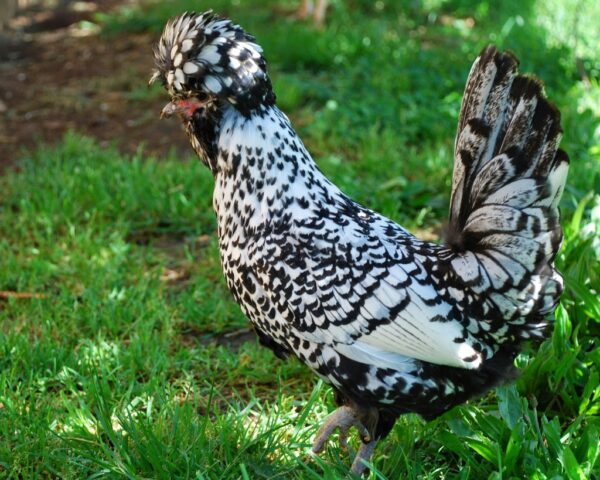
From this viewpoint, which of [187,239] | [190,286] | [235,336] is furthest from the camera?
[187,239]

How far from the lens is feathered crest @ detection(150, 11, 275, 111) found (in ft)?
9.14

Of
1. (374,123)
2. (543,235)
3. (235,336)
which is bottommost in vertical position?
(235,336)

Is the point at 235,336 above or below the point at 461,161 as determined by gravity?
below

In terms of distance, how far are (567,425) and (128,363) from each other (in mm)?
1947

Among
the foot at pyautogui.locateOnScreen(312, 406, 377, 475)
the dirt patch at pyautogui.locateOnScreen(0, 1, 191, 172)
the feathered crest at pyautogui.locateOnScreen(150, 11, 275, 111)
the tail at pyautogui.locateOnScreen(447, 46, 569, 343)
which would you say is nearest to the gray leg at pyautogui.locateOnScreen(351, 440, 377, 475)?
the foot at pyautogui.locateOnScreen(312, 406, 377, 475)

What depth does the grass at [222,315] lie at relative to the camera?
120 inches

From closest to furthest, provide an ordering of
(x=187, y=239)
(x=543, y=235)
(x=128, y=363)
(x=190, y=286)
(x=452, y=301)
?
(x=543, y=235)
(x=452, y=301)
(x=128, y=363)
(x=190, y=286)
(x=187, y=239)

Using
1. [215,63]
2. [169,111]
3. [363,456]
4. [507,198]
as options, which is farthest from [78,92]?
[507,198]

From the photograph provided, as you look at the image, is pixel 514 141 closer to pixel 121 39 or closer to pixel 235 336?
pixel 235 336

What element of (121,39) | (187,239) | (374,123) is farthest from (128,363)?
(121,39)

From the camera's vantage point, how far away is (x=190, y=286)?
14.9ft

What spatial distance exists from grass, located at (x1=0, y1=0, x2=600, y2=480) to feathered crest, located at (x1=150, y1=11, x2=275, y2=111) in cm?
123

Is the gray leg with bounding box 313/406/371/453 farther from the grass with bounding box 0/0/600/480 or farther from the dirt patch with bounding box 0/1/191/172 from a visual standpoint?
the dirt patch with bounding box 0/1/191/172

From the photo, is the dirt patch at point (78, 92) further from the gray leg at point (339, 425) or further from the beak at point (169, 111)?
the gray leg at point (339, 425)
